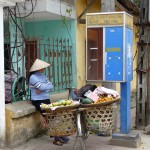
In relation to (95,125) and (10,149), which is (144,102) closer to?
(95,125)

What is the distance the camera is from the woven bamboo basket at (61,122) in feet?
17.0

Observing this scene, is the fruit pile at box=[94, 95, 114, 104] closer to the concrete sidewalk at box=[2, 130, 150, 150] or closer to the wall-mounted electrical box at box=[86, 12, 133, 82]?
the wall-mounted electrical box at box=[86, 12, 133, 82]

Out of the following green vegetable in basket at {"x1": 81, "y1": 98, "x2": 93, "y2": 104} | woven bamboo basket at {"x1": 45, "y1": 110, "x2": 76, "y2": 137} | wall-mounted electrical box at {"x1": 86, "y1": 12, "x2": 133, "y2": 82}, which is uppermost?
wall-mounted electrical box at {"x1": 86, "y1": 12, "x2": 133, "y2": 82}

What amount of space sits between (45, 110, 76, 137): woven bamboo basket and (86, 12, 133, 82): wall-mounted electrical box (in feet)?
3.71

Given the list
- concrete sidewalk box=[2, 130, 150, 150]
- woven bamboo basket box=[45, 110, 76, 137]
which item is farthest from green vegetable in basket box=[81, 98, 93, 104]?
concrete sidewalk box=[2, 130, 150, 150]

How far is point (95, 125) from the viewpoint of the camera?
205 inches

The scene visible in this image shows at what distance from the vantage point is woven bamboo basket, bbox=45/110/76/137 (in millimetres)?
5172

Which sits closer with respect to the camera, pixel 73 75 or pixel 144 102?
pixel 144 102

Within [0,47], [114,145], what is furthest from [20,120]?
[114,145]

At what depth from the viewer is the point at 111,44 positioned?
5.84 metres

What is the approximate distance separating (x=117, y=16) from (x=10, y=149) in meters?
2.94

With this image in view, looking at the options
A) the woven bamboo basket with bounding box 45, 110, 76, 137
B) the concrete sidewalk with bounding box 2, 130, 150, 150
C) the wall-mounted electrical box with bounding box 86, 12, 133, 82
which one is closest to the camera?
the woven bamboo basket with bounding box 45, 110, 76, 137

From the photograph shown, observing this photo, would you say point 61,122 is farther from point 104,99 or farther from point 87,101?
point 104,99

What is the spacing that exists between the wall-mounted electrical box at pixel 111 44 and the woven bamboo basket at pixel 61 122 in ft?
3.71
